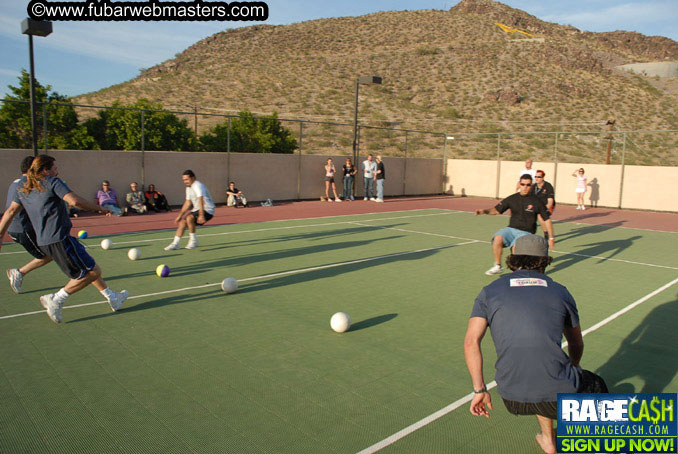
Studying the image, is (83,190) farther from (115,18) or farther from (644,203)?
(644,203)

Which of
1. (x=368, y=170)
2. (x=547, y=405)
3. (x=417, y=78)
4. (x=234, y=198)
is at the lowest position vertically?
(x=234, y=198)

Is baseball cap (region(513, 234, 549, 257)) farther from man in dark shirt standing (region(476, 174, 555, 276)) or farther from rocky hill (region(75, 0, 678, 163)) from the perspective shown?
rocky hill (region(75, 0, 678, 163))

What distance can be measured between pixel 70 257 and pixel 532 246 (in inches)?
201

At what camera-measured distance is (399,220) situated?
55.7ft

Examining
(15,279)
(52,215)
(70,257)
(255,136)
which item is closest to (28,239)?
(15,279)

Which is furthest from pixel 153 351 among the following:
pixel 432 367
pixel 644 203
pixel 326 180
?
pixel 644 203

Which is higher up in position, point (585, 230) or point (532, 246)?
point (532, 246)

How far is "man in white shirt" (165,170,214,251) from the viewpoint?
34.0ft

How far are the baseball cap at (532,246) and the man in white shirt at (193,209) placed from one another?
785 cm

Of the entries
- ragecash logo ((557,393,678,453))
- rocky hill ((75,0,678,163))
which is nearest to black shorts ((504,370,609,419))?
ragecash logo ((557,393,678,453))

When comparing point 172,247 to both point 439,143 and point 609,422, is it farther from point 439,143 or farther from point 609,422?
point 439,143

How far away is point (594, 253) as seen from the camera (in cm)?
1193

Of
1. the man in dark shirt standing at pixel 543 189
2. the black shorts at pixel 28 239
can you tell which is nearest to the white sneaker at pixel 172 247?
the black shorts at pixel 28 239

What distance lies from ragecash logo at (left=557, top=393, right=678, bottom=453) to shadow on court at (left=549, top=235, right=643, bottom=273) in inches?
289
